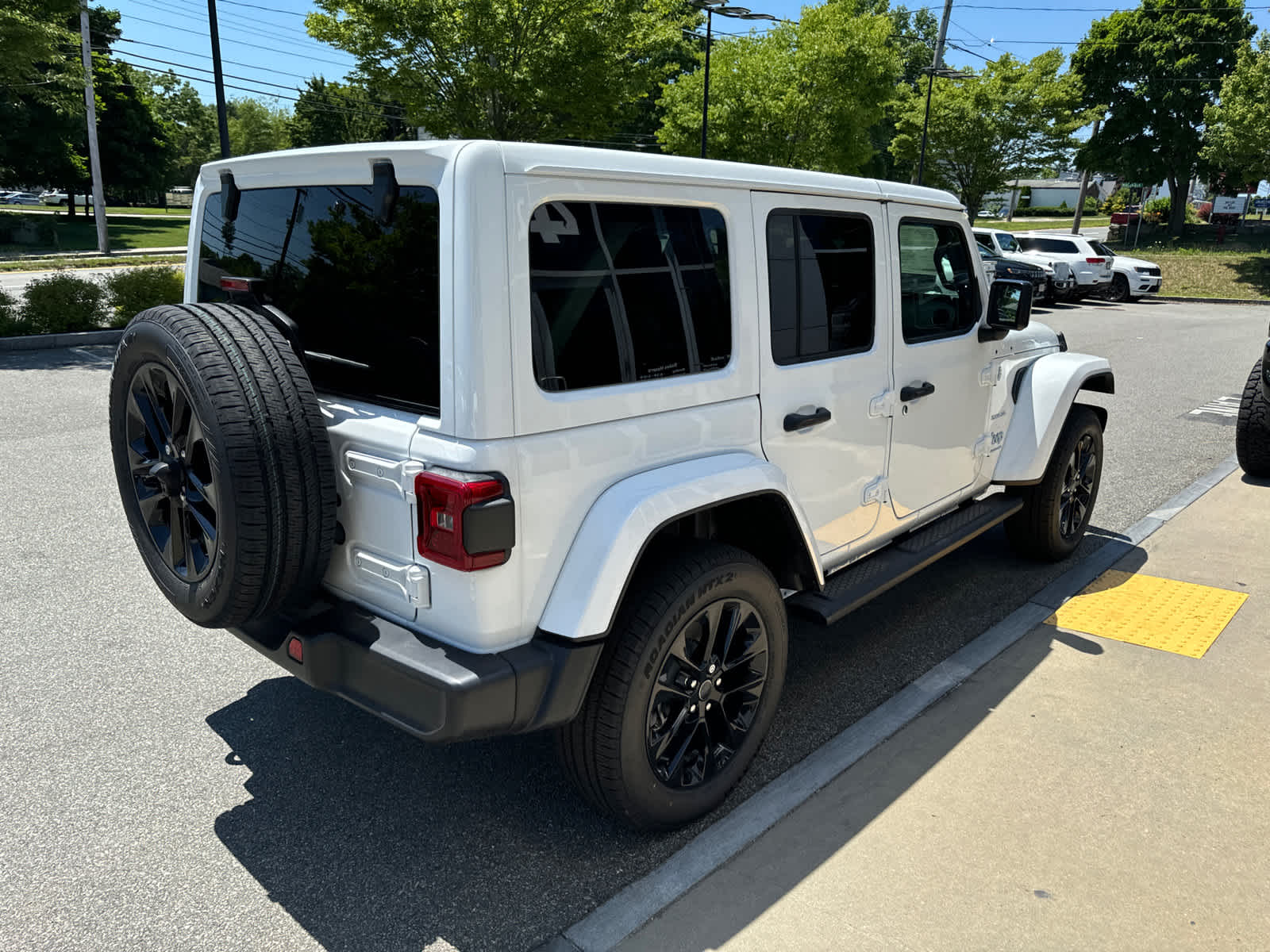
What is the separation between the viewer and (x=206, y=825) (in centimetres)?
295

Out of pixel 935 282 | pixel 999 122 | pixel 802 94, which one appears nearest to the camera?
pixel 935 282

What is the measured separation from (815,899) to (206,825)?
1904mm

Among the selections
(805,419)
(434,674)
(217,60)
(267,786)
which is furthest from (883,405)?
(217,60)

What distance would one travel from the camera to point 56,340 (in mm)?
11938

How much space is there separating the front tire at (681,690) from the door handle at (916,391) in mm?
1163

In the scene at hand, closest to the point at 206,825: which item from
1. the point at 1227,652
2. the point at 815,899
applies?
the point at 815,899

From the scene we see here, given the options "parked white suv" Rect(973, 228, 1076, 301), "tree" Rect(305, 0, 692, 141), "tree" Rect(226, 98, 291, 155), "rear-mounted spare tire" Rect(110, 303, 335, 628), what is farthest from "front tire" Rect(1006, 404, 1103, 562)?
"tree" Rect(226, 98, 291, 155)

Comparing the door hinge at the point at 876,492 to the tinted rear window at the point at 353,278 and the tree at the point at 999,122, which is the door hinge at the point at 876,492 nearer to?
the tinted rear window at the point at 353,278

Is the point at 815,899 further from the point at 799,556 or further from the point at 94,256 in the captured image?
the point at 94,256

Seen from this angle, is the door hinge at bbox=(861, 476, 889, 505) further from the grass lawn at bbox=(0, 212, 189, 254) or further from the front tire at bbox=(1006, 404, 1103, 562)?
the grass lawn at bbox=(0, 212, 189, 254)

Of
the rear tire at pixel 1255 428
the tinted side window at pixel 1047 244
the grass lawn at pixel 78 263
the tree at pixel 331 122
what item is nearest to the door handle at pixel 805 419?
the rear tire at pixel 1255 428

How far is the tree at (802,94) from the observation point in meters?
26.3

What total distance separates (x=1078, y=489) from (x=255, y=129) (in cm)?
8442

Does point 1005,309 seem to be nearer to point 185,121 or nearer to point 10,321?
point 10,321
